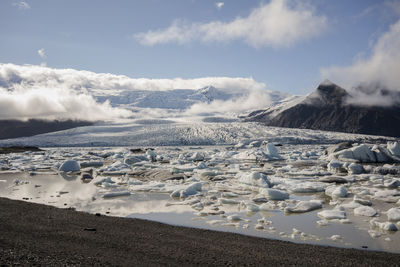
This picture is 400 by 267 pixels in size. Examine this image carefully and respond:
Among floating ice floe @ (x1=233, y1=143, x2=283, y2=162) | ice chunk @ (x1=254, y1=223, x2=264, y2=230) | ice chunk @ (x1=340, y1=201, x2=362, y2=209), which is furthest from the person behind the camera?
floating ice floe @ (x1=233, y1=143, x2=283, y2=162)

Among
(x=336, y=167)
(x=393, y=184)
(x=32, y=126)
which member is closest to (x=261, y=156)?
(x=336, y=167)

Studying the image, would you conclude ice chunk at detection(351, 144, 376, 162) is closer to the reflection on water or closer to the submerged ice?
the submerged ice

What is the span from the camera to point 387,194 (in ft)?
36.6

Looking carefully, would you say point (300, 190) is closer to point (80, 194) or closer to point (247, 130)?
point (80, 194)

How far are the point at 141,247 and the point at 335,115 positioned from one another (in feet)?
360

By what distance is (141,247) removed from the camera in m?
5.61

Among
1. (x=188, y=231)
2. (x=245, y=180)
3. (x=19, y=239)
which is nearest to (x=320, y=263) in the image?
(x=188, y=231)

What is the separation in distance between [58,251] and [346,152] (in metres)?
25.8

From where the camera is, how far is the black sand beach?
191 inches

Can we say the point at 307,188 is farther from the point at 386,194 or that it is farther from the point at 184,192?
the point at 184,192

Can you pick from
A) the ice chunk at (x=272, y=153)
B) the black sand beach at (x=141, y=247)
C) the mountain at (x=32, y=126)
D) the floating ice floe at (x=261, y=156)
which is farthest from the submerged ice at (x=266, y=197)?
the mountain at (x=32, y=126)

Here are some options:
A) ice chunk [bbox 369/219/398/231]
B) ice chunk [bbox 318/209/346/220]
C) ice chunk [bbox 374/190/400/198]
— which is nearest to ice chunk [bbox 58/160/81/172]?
ice chunk [bbox 318/209/346/220]

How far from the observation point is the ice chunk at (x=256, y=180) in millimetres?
13328

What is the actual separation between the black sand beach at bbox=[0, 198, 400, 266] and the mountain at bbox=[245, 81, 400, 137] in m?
99.6
